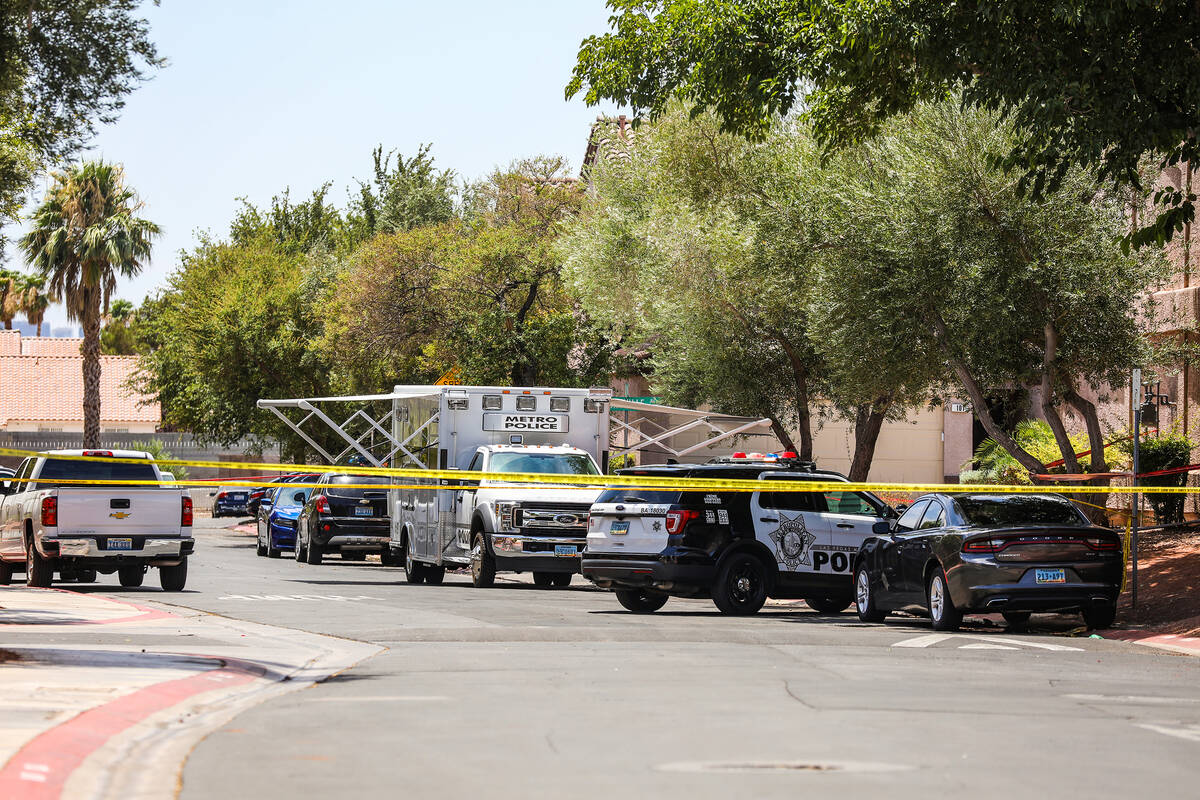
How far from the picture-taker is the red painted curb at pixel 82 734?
6.80 metres

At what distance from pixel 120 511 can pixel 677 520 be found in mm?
8123

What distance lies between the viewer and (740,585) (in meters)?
18.5

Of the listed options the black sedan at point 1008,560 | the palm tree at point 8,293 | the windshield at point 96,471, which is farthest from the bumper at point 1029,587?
the palm tree at point 8,293

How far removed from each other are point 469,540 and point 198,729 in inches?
566

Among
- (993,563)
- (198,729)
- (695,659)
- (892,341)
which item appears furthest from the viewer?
(892,341)

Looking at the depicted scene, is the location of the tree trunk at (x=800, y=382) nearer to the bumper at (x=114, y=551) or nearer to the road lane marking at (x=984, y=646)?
the bumper at (x=114, y=551)

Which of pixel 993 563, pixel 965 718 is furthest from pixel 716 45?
pixel 965 718

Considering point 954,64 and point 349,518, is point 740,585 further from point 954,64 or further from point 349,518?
point 349,518

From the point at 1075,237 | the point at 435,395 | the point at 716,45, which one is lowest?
the point at 435,395

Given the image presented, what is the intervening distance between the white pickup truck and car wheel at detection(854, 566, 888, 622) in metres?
9.15

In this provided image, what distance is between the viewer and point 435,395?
2489 centimetres

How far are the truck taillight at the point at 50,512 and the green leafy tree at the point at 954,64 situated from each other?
8.94 metres

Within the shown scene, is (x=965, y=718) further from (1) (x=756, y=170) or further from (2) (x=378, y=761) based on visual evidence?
(1) (x=756, y=170)

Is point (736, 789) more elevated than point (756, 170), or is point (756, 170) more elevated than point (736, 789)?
point (756, 170)
